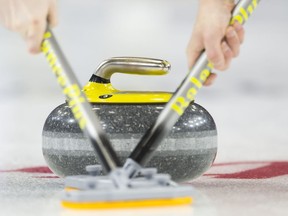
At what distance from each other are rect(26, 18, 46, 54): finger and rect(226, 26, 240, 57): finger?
0.41 metres

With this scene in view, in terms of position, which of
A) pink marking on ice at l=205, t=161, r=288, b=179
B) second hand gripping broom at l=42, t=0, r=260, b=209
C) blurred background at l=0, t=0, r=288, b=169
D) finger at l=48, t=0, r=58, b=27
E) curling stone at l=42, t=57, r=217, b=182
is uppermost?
finger at l=48, t=0, r=58, b=27

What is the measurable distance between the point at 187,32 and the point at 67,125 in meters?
4.75

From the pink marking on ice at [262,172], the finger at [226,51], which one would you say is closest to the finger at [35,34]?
the finger at [226,51]

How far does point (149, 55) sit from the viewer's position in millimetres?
5980

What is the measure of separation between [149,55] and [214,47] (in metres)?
4.31

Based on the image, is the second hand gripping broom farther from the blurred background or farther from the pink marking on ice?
the blurred background

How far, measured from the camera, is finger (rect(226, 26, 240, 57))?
5.63ft

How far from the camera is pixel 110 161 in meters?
1.54

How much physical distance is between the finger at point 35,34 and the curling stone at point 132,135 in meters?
0.29

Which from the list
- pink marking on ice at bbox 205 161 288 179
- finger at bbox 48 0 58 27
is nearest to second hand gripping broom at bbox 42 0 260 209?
finger at bbox 48 0 58 27

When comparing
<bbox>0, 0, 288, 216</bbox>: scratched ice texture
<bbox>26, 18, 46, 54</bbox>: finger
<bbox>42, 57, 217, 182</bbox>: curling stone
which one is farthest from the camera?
<bbox>0, 0, 288, 216</bbox>: scratched ice texture

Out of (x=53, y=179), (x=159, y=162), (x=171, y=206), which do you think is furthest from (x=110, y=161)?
(x=53, y=179)

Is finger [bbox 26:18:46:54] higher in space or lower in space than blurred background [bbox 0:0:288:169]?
higher

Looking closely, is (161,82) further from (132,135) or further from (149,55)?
(132,135)
